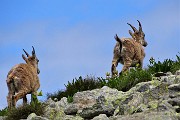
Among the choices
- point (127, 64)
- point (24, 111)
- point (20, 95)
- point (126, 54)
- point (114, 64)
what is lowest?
point (24, 111)

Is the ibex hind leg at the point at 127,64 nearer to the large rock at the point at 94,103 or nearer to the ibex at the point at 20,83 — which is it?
the ibex at the point at 20,83

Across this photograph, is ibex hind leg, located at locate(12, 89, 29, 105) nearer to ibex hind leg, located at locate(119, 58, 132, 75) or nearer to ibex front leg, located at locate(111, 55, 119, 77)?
ibex front leg, located at locate(111, 55, 119, 77)

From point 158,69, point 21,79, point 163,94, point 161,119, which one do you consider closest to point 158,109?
point 161,119

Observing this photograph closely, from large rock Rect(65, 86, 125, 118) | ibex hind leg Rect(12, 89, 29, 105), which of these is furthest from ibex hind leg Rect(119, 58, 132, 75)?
large rock Rect(65, 86, 125, 118)

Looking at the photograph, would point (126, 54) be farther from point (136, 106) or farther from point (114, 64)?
point (136, 106)

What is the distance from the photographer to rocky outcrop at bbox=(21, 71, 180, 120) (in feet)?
32.2

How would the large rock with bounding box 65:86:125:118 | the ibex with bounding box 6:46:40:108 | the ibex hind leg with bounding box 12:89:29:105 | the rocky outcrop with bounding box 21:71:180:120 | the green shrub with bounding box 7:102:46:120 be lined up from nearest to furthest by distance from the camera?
the rocky outcrop with bounding box 21:71:180:120 → the large rock with bounding box 65:86:125:118 → the green shrub with bounding box 7:102:46:120 → the ibex hind leg with bounding box 12:89:29:105 → the ibex with bounding box 6:46:40:108

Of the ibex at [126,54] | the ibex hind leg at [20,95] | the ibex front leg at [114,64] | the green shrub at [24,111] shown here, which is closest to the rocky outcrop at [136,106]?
the green shrub at [24,111]

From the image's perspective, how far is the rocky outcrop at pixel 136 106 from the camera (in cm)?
981

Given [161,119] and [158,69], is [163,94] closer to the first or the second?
[161,119]

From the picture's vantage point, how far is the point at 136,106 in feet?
35.3

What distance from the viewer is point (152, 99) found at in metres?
11.1

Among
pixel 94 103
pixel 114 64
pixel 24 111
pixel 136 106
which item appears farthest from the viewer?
pixel 114 64

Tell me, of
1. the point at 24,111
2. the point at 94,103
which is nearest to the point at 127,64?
the point at 94,103
